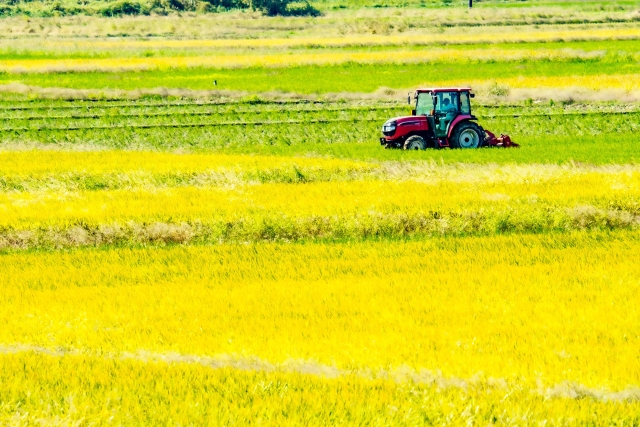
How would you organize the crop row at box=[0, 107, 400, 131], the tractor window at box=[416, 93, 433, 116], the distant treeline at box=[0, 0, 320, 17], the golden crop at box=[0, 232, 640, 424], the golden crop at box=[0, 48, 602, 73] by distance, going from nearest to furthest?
the golden crop at box=[0, 232, 640, 424] < the tractor window at box=[416, 93, 433, 116] < the crop row at box=[0, 107, 400, 131] < the golden crop at box=[0, 48, 602, 73] < the distant treeline at box=[0, 0, 320, 17]

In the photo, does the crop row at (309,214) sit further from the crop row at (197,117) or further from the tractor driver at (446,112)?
the crop row at (197,117)

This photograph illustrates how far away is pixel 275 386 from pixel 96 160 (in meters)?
16.7

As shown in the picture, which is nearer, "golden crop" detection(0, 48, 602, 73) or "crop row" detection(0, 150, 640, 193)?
"crop row" detection(0, 150, 640, 193)

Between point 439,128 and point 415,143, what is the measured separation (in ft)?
2.97

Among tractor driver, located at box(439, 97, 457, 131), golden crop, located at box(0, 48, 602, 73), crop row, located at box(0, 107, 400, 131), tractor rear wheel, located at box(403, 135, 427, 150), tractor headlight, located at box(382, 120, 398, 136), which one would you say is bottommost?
crop row, located at box(0, 107, 400, 131)

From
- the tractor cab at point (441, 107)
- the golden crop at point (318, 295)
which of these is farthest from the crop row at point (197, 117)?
the golden crop at point (318, 295)

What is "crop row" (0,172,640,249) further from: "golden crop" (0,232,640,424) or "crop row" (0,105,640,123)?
"crop row" (0,105,640,123)

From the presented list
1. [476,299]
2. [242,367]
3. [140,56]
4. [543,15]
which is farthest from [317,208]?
[543,15]

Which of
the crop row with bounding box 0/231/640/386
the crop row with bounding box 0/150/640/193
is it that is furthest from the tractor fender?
the crop row with bounding box 0/231/640/386

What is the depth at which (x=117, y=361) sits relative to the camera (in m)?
10.4

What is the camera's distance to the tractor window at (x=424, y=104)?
27188 mm

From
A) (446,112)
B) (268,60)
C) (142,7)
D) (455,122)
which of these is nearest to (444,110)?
(446,112)

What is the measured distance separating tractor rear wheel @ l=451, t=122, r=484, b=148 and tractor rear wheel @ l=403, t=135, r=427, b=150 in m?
0.89

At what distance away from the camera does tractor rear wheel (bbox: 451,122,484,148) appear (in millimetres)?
27016
